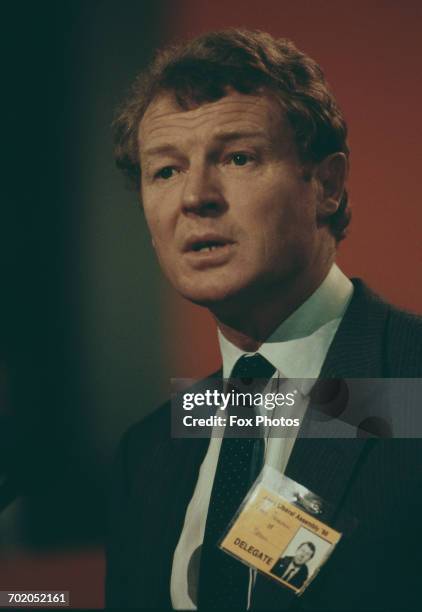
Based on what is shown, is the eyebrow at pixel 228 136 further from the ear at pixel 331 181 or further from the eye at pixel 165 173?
the ear at pixel 331 181

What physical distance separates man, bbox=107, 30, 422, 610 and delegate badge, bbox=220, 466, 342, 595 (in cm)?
4

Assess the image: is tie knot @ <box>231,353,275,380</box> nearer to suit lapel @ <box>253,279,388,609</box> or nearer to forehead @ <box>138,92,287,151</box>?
suit lapel @ <box>253,279,388,609</box>

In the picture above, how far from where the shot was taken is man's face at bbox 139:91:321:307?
1440mm

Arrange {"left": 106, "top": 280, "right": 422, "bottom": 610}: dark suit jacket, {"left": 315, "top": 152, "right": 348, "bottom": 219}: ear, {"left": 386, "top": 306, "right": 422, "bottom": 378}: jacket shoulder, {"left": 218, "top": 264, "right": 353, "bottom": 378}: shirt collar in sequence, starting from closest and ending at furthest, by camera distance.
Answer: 1. {"left": 106, "top": 280, "right": 422, "bottom": 610}: dark suit jacket
2. {"left": 386, "top": 306, "right": 422, "bottom": 378}: jacket shoulder
3. {"left": 218, "top": 264, "right": 353, "bottom": 378}: shirt collar
4. {"left": 315, "top": 152, "right": 348, "bottom": 219}: ear

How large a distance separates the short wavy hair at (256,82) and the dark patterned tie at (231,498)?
0.40 metres

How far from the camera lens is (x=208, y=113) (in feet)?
4.78

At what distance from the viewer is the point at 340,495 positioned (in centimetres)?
125

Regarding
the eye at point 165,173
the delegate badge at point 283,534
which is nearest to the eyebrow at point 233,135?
the eye at point 165,173

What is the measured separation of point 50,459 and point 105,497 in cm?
17

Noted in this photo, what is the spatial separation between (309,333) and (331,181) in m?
0.38

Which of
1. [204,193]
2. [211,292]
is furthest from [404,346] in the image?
[204,193]

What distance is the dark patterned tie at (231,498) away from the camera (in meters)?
1.36

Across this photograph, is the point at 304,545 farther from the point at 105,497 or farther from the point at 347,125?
the point at 347,125

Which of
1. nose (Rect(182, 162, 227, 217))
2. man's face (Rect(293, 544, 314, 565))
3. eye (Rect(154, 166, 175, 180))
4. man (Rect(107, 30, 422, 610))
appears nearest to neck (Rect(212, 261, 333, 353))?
man (Rect(107, 30, 422, 610))
